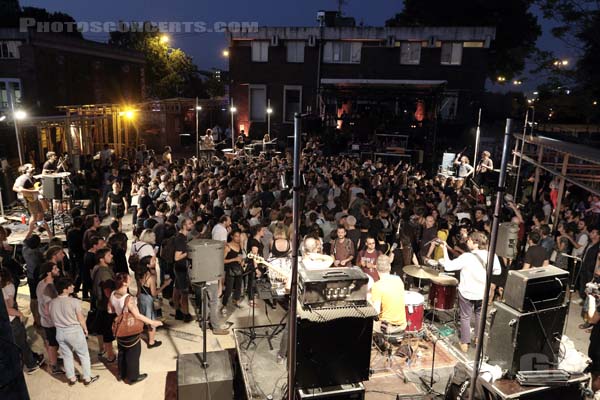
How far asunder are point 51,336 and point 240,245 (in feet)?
9.67

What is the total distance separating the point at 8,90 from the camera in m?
22.9

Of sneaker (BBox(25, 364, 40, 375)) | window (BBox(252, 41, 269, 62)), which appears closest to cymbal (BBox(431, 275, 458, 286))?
sneaker (BBox(25, 364, 40, 375))

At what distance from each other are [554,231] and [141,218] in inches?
345

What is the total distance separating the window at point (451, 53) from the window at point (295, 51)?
8.09 metres

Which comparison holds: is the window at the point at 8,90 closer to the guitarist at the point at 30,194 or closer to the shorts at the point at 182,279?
the guitarist at the point at 30,194

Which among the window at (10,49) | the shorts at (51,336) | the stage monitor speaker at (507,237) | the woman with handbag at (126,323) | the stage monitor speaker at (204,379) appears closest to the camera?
the stage monitor speaker at (204,379)

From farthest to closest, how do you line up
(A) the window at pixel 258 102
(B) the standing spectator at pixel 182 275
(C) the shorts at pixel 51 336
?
(A) the window at pixel 258 102 → (B) the standing spectator at pixel 182 275 → (C) the shorts at pixel 51 336

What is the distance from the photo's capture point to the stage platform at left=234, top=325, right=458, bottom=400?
5453 millimetres

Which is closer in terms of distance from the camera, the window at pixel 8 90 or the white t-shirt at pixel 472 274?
the white t-shirt at pixel 472 274

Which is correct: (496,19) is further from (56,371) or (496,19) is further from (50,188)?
(56,371)

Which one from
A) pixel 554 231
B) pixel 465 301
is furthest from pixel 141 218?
pixel 554 231

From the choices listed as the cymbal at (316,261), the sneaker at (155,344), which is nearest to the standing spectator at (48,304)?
the sneaker at (155,344)

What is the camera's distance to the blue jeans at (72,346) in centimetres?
536

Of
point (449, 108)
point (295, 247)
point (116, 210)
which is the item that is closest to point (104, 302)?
point (295, 247)
